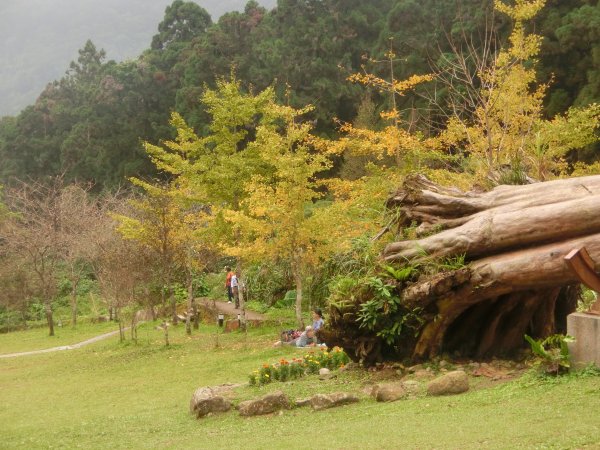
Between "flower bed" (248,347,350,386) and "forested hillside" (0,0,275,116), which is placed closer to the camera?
"flower bed" (248,347,350,386)

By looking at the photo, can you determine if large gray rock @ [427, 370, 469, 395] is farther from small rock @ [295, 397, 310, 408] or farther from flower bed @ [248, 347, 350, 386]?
flower bed @ [248, 347, 350, 386]

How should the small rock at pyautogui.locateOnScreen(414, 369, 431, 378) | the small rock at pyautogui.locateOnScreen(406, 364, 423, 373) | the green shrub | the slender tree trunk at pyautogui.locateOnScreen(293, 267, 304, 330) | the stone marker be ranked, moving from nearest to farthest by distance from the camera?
the stone marker, the green shrub, the small rock at pyautogui.locateOnScreen(414, 369, 431, 378), the small rock at pyautogui.locateOnScreen(406, 364, 423, 373), the slender tree trunk at pyautogui.locateOnScreen(293, 267, 304, 330)

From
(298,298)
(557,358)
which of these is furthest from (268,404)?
(298,298)

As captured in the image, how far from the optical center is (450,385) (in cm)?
895

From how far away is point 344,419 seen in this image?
876cm

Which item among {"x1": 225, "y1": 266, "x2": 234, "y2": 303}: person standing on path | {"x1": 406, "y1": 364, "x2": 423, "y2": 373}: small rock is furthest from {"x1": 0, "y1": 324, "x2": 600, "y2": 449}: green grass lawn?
{"x1": 225, "y1": 266, "x2": 234, "y2": 303}: person standing on path

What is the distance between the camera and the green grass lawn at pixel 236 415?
6.72m

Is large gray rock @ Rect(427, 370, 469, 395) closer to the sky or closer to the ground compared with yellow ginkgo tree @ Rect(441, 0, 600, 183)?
closer to the ground

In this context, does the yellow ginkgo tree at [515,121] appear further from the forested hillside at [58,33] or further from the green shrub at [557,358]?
the forested hillside at [58,33]

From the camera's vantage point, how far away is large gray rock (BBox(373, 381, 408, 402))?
930 cm

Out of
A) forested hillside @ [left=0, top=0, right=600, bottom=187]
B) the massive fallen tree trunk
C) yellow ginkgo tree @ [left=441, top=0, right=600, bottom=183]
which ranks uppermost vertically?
forested hillside @ [left=0, top=0, right=600, bottom=187]

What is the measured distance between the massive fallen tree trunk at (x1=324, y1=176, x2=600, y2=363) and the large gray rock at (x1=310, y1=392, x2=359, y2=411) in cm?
117

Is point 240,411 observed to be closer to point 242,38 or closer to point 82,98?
point 242,38

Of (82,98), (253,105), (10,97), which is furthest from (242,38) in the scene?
(10,97)
